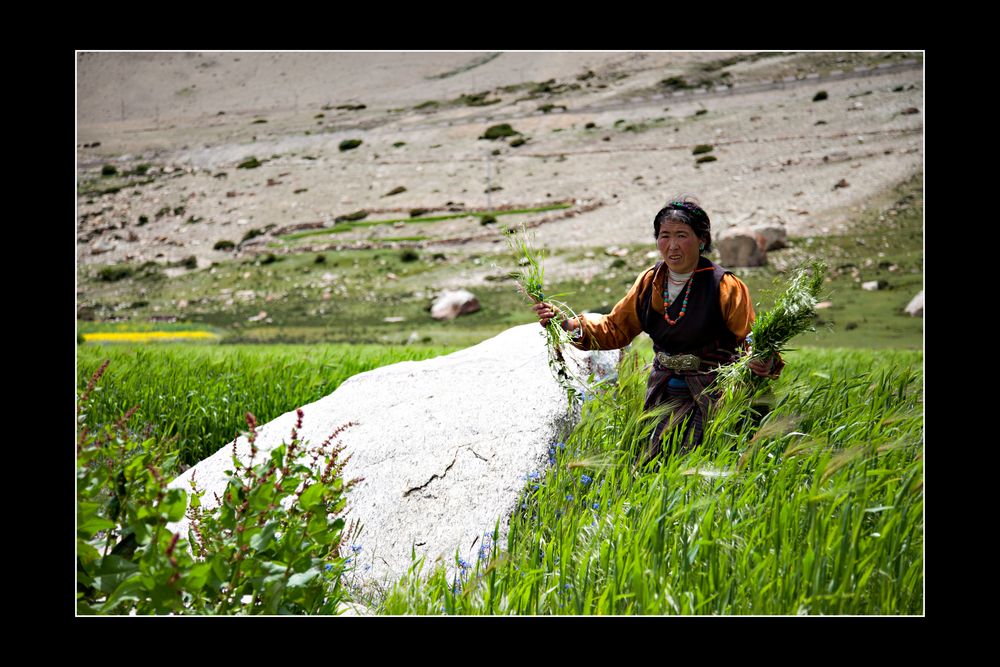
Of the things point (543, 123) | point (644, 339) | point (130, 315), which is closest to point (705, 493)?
point (644, 339)

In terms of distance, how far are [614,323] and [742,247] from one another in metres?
5.11

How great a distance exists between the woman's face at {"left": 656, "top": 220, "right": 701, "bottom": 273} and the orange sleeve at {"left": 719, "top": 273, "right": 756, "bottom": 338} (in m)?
0.15

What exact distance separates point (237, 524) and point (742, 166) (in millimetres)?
5664

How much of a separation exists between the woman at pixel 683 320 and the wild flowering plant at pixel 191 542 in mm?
1276

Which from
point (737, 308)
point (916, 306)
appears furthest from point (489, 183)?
point (737, 308)

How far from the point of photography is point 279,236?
6.84 meters

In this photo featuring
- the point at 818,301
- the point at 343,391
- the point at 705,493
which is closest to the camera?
the point at 705,493

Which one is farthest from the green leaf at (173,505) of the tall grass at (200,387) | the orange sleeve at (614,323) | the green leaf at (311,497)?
the tall grass at (200,387)

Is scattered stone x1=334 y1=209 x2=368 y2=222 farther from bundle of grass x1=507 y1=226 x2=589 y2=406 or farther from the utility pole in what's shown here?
bundle of grass x1=507 y1=226 x2=589 y2=406

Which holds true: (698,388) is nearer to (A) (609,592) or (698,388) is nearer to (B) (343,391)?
(A) (609,592)

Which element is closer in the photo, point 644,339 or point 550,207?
point 644,339

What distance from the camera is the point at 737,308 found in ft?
8.39

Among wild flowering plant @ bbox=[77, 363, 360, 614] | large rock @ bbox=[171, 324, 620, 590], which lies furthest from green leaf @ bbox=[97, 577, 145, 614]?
large rock @ bbox=[171, 324, 620, 590]

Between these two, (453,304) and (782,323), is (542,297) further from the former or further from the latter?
(453,304)
